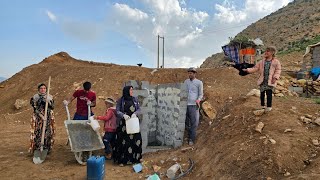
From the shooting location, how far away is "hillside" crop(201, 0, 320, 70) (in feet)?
119

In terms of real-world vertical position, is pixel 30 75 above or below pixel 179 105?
above

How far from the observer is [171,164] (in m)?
6.58

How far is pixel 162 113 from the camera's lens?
8375mm

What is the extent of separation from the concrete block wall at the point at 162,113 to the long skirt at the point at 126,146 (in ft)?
2.93

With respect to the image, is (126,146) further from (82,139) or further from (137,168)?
(82,139)

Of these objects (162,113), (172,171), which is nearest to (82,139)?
(172,171)

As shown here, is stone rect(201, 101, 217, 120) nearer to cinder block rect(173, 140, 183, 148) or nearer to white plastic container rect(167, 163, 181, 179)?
cinder block rect(173, 140, 183, 148)

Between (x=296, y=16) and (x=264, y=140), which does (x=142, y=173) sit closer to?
(x=264, y=140)

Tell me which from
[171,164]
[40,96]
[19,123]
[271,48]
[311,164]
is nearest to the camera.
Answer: [311,164]

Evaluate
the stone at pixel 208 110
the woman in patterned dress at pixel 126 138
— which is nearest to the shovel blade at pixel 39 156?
the woman in patterned dress at pixel 126 138

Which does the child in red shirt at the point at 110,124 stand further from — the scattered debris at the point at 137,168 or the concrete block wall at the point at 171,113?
the concrete block wall at the point at 171,113

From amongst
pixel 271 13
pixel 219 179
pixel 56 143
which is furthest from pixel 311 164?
pixel 271 13

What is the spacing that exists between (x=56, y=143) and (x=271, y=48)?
608cm

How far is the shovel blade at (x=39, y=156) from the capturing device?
22.8ft
